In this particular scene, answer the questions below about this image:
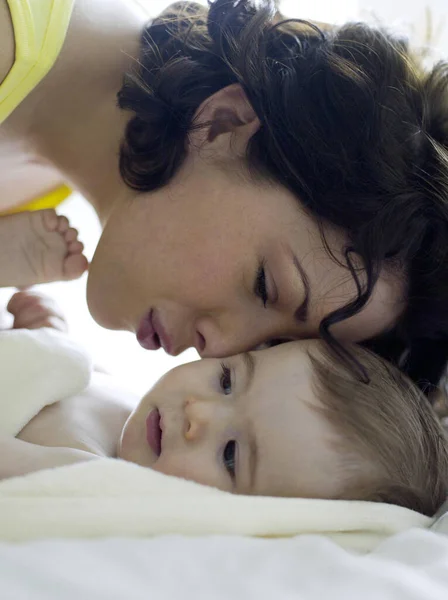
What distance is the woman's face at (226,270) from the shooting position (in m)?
0.94

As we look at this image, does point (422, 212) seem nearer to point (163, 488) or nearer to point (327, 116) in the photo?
point (327, 116)

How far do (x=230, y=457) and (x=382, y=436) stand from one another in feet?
0.62

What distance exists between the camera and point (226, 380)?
925 millimetres

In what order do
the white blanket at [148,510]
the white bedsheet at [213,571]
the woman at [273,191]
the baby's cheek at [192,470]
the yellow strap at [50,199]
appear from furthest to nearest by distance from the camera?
the yellow strap at [50,199] < the woman at [273,191] < the baby's cheek at [192,470] < the white blanket at [148,510] < the white bedsheet at [213,571]

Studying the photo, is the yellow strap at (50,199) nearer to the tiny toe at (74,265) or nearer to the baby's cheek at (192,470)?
the tiny toe at (74,265)

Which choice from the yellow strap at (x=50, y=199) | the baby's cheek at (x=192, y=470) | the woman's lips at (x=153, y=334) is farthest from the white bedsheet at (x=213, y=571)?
the yellow strap at (x=50, y=199)

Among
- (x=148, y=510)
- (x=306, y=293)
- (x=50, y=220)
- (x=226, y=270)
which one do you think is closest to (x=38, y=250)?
(x=50, y=220)

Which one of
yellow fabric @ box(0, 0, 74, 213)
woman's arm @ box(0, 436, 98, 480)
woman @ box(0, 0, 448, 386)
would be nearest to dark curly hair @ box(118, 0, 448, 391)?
woman @ box(0, 0, 448, 386)

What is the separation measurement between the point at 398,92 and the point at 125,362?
3.40ft

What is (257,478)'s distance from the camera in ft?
2.74

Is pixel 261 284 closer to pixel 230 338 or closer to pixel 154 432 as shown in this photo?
pixel 230 338

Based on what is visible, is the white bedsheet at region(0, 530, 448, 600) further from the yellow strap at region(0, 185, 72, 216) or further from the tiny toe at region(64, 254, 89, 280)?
the yellow strap at region(0, 185, 72, 216)

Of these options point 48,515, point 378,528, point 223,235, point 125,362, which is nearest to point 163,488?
point 48,515

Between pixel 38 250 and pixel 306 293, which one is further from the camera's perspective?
pixel 38 250
